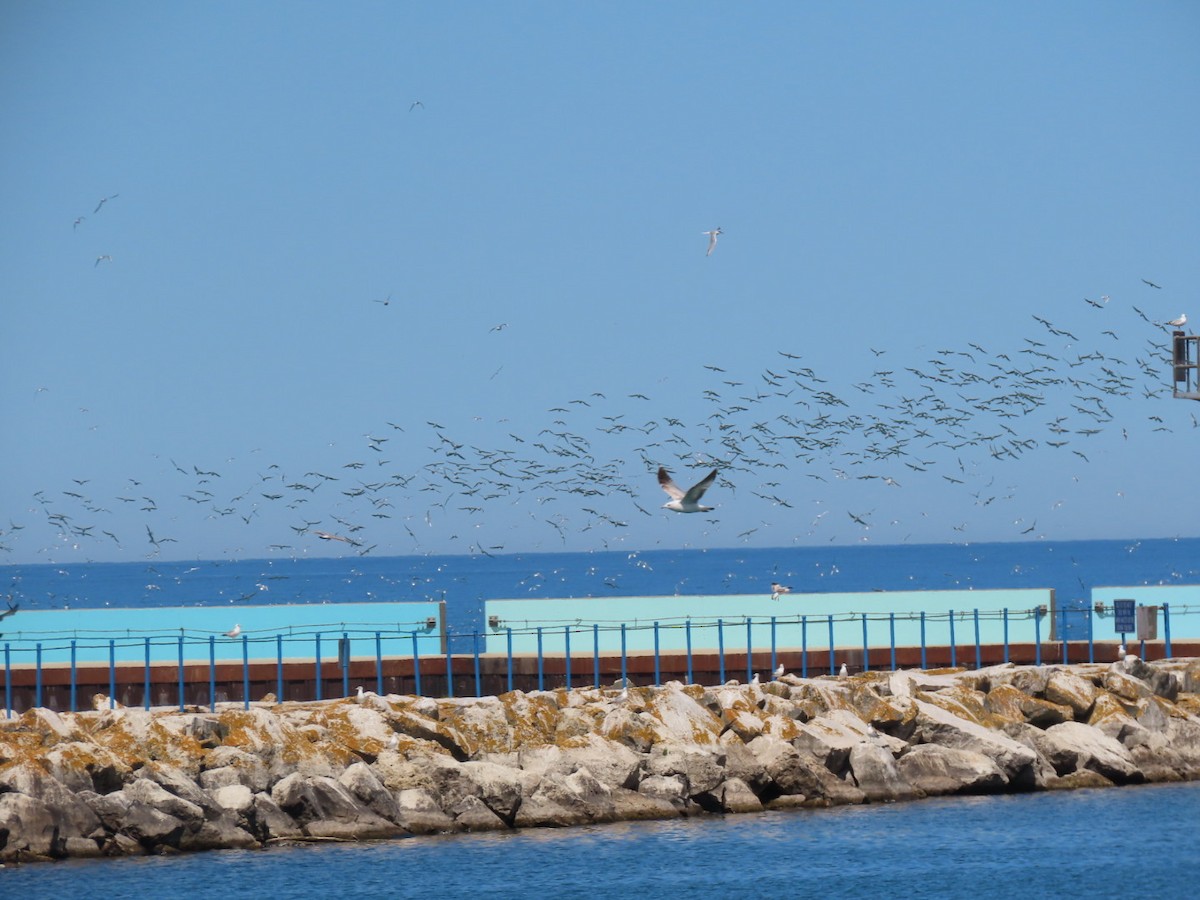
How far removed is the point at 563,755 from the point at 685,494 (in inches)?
→ 173

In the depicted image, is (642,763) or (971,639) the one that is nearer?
(642,763)

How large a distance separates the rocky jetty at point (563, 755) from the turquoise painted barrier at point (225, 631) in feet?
8.60

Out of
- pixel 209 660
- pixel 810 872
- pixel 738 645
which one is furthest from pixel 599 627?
pixel 810 872

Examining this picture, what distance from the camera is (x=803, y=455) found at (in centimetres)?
3366

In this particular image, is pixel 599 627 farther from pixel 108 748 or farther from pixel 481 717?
pixel 108 748

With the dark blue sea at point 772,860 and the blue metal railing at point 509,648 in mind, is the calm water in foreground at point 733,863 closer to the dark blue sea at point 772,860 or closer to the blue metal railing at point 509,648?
the dark blue sea at point 772,860

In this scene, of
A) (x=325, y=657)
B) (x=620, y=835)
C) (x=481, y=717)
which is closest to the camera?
(x=620, y=835)

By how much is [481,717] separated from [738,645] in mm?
7862

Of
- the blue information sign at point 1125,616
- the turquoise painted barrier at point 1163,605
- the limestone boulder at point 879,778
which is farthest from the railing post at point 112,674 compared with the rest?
the blue information sign at point 1125,616

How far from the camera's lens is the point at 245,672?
94.8ft

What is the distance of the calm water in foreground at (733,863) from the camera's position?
20984 mm

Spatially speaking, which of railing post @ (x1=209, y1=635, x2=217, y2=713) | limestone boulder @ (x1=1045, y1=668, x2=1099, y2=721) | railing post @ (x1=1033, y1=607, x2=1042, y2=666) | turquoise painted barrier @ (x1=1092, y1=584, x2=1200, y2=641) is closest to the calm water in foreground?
limestone boulder @ (x1=1045, y1=668, x2=1099, y2=721)

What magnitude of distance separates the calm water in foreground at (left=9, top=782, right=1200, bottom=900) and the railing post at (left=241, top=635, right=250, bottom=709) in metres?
6.01

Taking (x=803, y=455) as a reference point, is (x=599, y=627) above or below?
below
